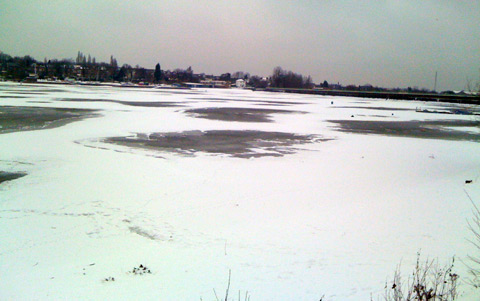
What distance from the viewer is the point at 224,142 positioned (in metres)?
20.5

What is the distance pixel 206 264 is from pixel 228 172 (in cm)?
696

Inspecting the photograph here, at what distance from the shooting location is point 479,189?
1266cm

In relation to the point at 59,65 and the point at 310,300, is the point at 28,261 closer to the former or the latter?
the point at 310,300

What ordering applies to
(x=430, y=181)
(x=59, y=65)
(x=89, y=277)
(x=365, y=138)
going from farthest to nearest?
1. (x=59, y=65)
2. (x=365, y=138)
3. (x=430, y=181)
4. (x=89, y=277)

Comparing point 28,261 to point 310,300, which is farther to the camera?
point 28,261

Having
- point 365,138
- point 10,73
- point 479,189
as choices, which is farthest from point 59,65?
point 479,189

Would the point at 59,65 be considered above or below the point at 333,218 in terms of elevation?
above

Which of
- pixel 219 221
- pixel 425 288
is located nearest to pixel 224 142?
pixel 219 221

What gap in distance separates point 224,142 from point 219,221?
36.6ft

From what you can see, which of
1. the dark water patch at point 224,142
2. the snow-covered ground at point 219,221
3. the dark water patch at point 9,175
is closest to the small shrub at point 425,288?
the snow-covered ground at point 219,221

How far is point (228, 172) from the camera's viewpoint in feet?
46.1

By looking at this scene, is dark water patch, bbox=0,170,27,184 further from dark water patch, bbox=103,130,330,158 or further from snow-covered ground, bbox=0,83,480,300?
dark water patch, bbox=103,130,330,158

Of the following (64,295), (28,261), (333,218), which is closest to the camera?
(64,295)

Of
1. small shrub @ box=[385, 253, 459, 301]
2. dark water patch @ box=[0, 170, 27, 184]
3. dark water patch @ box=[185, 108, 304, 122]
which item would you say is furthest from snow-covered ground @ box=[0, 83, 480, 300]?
dark water patch @ box=[185, 108, 304, 122]
